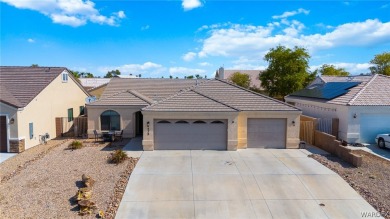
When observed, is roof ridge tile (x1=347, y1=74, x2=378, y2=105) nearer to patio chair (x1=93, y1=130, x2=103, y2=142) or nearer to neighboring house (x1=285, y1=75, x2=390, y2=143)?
neighboring house (x1=285, y1=75, x2=390, y2=143)

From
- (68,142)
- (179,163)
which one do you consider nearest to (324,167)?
(179,163)

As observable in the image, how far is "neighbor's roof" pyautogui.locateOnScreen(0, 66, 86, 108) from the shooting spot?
61.2 feet

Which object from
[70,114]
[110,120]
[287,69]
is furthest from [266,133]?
[287,69]

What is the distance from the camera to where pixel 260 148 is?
18.5m

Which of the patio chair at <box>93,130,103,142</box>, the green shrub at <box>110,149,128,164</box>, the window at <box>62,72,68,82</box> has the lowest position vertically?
the green shrub at <box>110,149,128,164</box>

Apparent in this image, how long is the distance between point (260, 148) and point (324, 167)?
185 inches

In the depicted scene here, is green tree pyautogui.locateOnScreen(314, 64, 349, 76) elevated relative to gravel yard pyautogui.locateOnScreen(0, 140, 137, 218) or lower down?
elevated

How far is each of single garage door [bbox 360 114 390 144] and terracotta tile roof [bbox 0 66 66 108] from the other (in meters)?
22.8

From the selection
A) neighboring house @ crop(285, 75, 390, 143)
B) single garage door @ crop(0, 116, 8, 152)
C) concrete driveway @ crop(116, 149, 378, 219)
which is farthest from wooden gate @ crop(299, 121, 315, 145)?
single garage door @ crop(0, 116, 8, 152)

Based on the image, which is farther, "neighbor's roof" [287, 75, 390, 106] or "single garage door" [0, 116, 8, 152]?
"neighbor's roof" [287, 75, 390, 106]

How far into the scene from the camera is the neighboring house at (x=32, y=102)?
17.5 meters

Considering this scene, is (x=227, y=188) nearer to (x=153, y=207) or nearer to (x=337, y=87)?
(x=153, y=207)

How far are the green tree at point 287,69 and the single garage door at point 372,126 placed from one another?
21.4 meters

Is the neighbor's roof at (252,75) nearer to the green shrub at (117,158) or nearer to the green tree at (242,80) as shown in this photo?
the green tree at (242,80)
